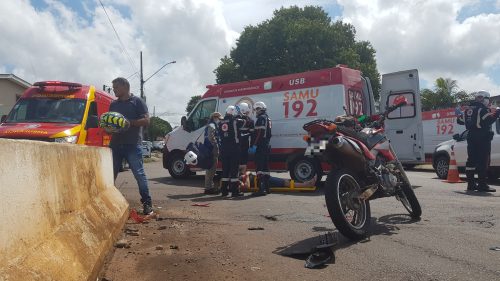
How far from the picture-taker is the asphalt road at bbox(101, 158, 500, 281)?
370 centimetres

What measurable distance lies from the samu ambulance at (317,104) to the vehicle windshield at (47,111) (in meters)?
3.88

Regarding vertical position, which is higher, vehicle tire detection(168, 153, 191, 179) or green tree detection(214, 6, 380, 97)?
green tree detection(214, 6, 380, 97)

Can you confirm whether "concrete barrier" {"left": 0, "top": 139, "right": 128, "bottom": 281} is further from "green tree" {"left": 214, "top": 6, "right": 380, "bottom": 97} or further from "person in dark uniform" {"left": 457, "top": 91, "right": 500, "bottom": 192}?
"green tree" {"left": 214, "top": 6, "right": 380, "bottom": 97}

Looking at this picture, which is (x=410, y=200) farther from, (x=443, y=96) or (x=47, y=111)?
(x=443, y=96)

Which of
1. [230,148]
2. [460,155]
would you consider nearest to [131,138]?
[230,148]

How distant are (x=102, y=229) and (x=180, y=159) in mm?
9343

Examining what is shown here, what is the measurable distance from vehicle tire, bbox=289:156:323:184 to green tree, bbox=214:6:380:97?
75.6ft

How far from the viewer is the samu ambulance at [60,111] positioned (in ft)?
31.4

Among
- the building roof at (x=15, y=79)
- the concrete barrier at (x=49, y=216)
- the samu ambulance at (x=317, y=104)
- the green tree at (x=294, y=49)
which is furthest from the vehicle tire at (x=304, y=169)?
the building roof at (x=15, y=79)

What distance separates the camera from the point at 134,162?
20.3 ft

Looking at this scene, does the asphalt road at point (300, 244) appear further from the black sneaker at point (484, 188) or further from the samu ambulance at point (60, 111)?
the samu ambulance at point (60, 111)

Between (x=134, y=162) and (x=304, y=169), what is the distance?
5067 millimetres

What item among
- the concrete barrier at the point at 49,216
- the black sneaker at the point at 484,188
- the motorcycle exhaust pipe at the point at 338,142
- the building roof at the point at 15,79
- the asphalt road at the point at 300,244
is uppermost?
the building roof at the point at 15,79

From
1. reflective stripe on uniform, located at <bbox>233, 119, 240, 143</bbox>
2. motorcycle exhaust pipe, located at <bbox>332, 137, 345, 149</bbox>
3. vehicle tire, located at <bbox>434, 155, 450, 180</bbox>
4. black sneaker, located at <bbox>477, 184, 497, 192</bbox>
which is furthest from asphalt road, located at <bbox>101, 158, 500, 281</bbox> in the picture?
vehicle tire, located at <bbox>434, 155, 450, 180</bbox>
